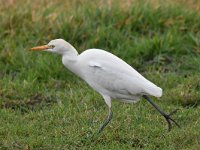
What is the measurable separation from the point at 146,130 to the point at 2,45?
3.13 m

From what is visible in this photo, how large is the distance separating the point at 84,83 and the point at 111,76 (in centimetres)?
201

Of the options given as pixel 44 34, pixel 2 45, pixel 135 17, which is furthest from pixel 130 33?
pixel 2 45

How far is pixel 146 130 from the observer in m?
5.86

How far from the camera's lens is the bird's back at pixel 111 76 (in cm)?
571

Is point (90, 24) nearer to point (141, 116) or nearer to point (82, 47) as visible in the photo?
point (82, 47)

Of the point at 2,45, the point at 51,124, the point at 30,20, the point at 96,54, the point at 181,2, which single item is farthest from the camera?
the point at 181,2

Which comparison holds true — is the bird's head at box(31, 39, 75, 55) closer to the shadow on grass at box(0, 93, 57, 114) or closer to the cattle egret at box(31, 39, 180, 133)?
the cattle egret at box(31, 39, 180, 133)

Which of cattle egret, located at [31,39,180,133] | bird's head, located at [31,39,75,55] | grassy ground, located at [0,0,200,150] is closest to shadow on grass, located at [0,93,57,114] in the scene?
grassy ground, located at [0,0,200,150]

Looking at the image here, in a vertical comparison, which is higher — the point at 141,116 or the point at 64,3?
the point at 141,116

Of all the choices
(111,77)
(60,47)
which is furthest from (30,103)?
(111,77)

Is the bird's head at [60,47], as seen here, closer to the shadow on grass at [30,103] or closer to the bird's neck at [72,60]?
the bird's neck at [72,60]

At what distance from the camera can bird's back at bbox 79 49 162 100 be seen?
18.7ft

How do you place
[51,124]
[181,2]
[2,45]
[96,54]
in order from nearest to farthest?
[96,54] < [51,124] < [2,45] < [181,2]

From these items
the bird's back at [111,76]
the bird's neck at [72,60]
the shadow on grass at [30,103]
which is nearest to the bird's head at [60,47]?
the bird's neck at [72,60]
